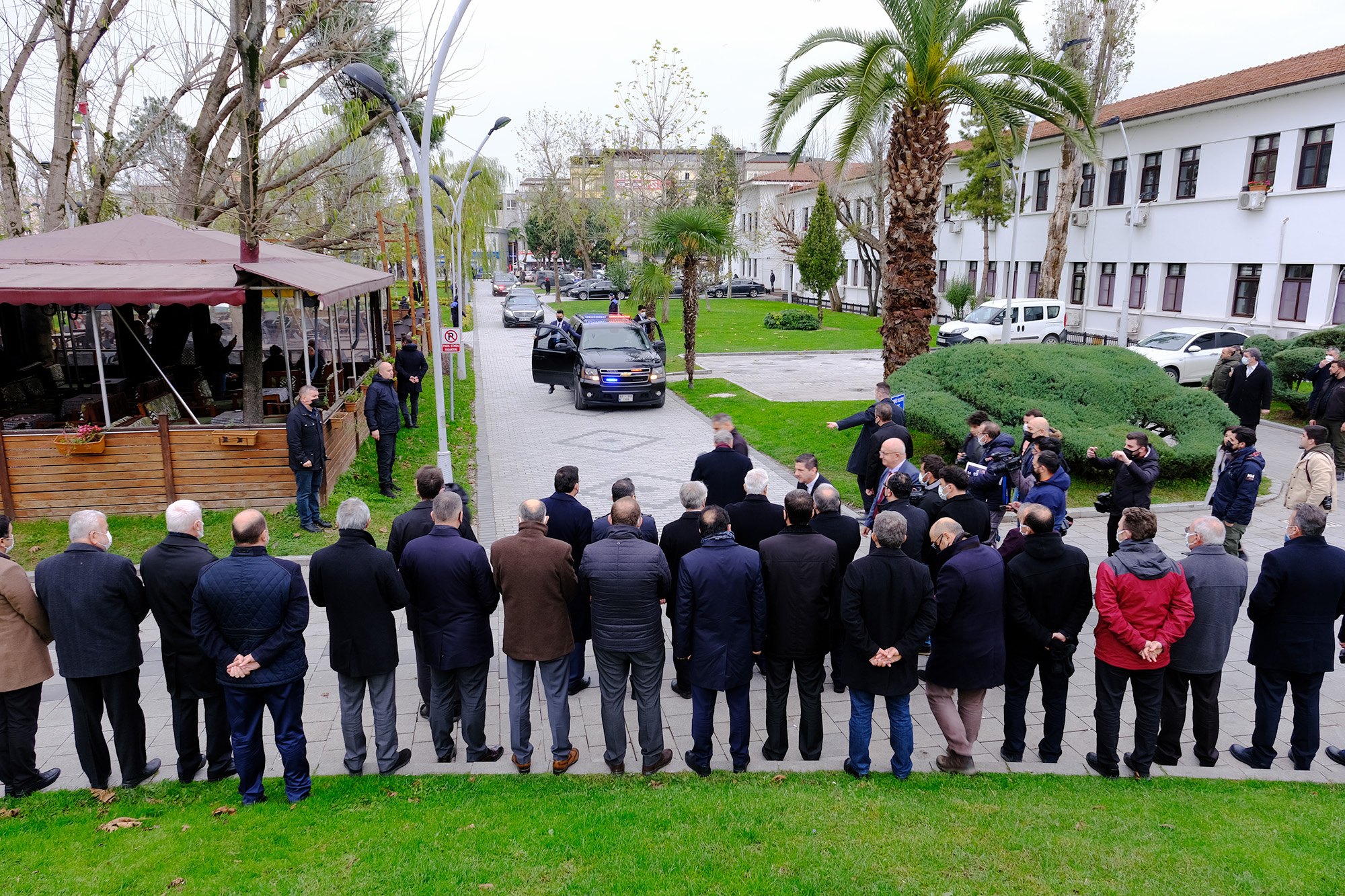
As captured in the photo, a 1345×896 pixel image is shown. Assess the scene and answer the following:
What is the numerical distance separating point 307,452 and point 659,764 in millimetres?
6100

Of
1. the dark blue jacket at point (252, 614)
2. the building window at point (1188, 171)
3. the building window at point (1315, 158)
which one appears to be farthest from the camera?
the building window at point (1188, 171)

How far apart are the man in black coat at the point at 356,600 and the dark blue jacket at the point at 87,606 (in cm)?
104

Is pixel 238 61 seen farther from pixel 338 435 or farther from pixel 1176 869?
pixel 1176 869

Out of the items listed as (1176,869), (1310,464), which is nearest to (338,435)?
(1176,869)

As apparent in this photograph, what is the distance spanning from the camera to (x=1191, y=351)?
827 inches

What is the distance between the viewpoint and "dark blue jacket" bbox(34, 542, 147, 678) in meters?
4.69

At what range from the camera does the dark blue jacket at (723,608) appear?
498cm

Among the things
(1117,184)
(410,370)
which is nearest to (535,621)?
(410,370)

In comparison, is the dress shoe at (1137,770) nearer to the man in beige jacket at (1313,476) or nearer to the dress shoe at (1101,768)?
the dress shoe at (1101,768)

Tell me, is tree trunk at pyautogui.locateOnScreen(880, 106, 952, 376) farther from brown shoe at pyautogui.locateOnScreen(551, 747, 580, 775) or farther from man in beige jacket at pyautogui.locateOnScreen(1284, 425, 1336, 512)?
brown shoe at pyautogui.locateOnScreen(551, 747, 580, 775)

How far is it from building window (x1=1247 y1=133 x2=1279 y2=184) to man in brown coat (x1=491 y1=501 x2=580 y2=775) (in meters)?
28.6

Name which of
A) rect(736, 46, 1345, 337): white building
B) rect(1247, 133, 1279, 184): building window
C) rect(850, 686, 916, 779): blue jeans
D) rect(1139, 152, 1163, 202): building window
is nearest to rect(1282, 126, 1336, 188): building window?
rect(736, 46, 1345, 337): white building

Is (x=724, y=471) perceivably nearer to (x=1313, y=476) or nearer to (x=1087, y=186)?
(x=1313, y=476)

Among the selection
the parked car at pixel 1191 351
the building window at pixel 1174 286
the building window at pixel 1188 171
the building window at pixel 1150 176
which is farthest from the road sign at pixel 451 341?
the building window at pixel 1150 176
